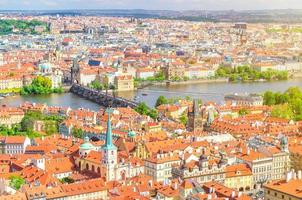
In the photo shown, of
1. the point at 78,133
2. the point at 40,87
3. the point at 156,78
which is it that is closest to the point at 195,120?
the point at 78,133

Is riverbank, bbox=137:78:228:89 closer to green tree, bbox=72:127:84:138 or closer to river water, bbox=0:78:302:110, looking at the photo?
river water, bbox=0:78:302:110

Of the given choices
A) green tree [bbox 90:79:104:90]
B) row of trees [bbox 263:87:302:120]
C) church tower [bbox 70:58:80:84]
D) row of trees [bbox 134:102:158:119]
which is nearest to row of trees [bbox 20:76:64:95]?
green tree [bbox 90:79:104:90]

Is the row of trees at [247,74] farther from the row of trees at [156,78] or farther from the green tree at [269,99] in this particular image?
the green tree at [269,99]

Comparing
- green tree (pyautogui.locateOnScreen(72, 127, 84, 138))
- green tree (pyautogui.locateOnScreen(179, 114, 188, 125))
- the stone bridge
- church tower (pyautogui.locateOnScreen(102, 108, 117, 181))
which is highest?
church tower (pyautogui.locateOnScreen(102, 108, 117, 181))

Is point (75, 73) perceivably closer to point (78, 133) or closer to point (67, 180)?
point (78, 133)

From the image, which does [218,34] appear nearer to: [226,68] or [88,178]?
[226,68]

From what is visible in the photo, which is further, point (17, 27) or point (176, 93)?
point (17, 27)
